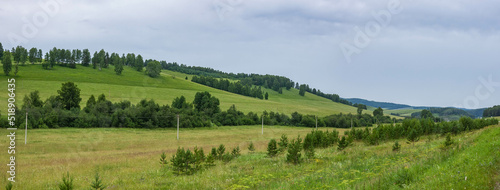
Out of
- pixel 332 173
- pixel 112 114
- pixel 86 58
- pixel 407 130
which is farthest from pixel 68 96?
pixel 86 58

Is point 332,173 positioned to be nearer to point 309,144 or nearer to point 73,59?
point 309,144

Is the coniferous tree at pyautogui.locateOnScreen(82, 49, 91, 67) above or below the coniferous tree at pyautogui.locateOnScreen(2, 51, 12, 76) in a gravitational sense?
above

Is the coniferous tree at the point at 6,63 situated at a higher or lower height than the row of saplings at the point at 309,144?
higher

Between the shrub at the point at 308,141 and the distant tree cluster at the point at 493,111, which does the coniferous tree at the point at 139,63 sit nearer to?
the shrub at the point at 308,141

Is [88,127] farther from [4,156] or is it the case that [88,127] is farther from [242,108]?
[242,108]

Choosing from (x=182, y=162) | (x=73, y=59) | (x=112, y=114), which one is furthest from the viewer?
(x=73, y=59)

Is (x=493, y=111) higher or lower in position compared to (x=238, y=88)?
lower

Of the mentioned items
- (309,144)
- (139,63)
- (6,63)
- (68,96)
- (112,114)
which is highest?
(139,63)

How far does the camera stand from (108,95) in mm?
104062

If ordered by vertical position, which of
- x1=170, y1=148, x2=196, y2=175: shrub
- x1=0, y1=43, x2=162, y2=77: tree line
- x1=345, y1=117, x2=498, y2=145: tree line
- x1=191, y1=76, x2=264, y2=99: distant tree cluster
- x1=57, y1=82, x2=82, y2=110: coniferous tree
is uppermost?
x1=0, y1=43, x2=162, y2=77: tree line

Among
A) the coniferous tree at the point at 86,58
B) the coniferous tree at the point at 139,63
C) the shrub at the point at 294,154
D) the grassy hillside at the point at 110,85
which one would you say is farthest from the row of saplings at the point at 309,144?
the coniferous tree at the point at 139,63

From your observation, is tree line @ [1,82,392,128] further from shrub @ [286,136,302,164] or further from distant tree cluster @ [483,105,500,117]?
distant tree cluster @ [483,105,500,117]

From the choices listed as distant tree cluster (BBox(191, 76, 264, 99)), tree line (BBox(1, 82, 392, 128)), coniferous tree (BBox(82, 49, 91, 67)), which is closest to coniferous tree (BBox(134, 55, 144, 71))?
coniferous tree (BBox(82, 49, 91, 67))

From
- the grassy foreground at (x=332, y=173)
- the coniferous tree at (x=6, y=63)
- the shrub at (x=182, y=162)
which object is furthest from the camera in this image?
the coniferous tree at (x=6, y=63)
